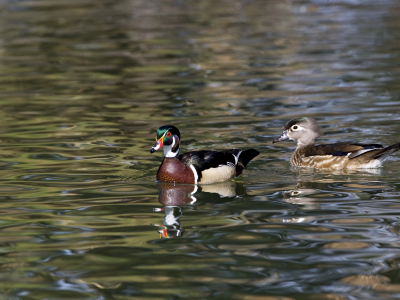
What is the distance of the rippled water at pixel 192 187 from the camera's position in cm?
613

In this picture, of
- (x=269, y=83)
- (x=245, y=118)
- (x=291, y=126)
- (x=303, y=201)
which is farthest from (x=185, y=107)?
(x=303, y=201)

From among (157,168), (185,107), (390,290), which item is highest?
(185,107)

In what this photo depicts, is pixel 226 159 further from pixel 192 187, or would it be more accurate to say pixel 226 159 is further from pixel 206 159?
pixel 192 187

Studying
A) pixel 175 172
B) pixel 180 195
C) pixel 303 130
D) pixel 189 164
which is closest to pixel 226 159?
pixel 189 164

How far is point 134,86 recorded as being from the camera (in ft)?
54.0

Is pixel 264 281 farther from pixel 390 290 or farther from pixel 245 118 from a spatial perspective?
pixel 245 118

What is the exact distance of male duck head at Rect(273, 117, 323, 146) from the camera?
10.5m

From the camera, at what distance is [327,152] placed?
32.0 ft

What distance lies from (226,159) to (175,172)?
0.71 m

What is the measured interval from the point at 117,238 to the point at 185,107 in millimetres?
6952

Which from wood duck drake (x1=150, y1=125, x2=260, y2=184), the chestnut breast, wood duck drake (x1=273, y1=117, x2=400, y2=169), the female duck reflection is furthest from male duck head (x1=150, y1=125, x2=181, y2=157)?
wood duck drake (x1=273, y1=117, x2=400, y2=169)

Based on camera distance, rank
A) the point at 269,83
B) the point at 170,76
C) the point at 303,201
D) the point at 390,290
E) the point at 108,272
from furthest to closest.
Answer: the point at 170,76 → the point at 269,83 → the point at 303,201 → the point at 108,272 → the point at 390,290

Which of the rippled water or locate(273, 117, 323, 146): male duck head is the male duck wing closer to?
the rippled water

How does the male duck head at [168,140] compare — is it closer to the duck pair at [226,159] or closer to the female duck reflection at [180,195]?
the duck pair at [226,159]
